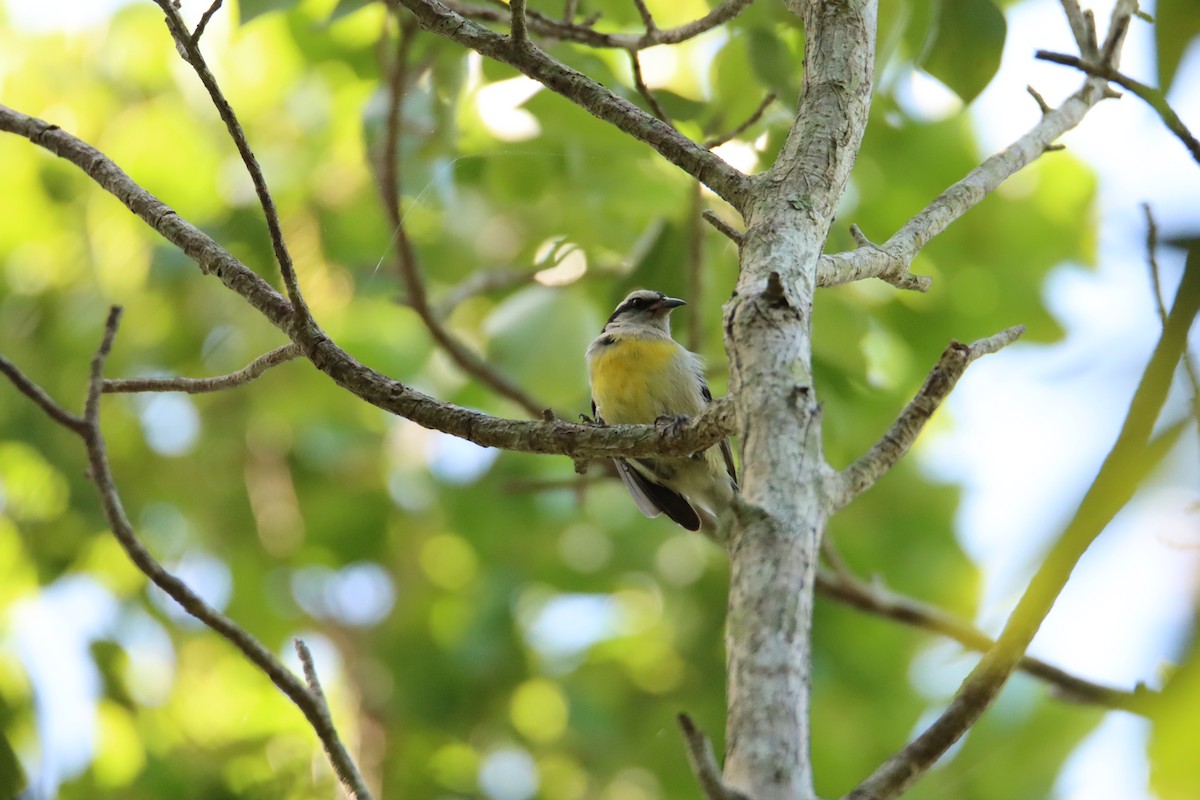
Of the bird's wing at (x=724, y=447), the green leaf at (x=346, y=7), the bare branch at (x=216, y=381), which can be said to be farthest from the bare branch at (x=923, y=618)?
the green leaf at (x=346, y=7)

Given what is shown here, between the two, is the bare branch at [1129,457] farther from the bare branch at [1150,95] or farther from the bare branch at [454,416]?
the bare branch at [454,416]

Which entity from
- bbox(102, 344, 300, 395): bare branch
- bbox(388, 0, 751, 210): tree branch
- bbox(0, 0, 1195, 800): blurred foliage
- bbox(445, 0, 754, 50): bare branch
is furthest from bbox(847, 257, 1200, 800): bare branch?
bbox(0, 0, 1195, 800): blurred foliage

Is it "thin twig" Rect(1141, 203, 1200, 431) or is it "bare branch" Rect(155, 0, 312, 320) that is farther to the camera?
"bare branch" Rect(155, 0, 312, 320)

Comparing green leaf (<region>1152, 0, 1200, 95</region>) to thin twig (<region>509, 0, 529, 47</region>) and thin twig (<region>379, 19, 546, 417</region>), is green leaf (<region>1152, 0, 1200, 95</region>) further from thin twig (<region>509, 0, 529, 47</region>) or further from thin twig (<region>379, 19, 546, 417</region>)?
thin twig (<region>379, 19, 546, 417</region>)

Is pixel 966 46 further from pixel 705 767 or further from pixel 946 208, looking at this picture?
pixel 705 767

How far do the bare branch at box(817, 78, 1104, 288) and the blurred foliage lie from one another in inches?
43.9

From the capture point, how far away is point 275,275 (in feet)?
17.1

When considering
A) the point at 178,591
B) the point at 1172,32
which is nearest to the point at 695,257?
the point at 178,591

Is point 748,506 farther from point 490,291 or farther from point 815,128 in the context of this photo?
point 490,291

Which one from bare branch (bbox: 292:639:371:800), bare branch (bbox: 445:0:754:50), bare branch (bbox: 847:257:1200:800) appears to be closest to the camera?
bare branch (bbox: 847:257:1200:800)

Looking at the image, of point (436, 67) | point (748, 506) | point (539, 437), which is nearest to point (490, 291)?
point (436, 67)

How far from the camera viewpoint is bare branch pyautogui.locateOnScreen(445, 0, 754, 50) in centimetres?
279

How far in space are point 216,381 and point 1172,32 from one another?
6.86 feet

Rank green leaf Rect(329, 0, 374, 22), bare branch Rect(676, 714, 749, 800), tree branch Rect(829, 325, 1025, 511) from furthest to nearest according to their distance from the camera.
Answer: green leaf Rect(329, 0, 374, 22) → tree branch Rect(829, 325, 1025, 511) → bare branch Rect(676, 714, 749, 800)
